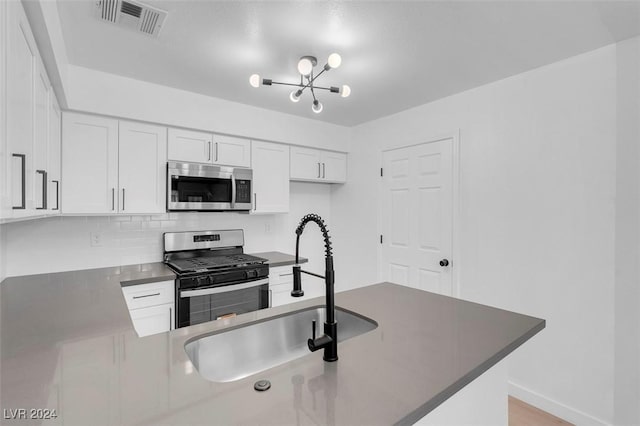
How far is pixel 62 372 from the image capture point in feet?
3.14

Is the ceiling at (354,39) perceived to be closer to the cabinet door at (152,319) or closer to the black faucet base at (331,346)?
the black faucet base at (331,346)

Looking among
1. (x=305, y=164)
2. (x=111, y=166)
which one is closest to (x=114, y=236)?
(x=111, y=166)

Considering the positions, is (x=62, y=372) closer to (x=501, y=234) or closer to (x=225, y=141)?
(x=225, y=141)

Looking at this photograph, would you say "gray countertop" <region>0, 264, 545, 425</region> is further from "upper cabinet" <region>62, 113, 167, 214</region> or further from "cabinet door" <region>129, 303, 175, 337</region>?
"upper cabinet" <region>62, 113, 167, 214</region>

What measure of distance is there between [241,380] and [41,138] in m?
1.57

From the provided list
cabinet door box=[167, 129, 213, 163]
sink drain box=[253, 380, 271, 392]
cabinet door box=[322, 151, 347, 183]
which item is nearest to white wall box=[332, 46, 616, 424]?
cabinet door box=[322, 151, 347, 183]

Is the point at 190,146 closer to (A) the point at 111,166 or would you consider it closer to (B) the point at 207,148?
(B) the point at 207,148

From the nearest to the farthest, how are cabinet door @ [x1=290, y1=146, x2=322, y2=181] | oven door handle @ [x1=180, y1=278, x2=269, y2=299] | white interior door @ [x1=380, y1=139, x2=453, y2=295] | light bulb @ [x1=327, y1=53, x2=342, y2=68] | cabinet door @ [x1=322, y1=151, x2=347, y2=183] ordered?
light bulb @ [x1=327, y1=53, x2=342, y2=68] < oven door handle @ [x1=180, y1=278, x2=269, y2=299] < white interior door @ [x1=380, y1=139, x2=453, y2=295] < cabinet door @ [x1=290, y1=146, x2=322, y2=181] < cabinet door @ [x1=322, y1=151, x2=347, y2=183]

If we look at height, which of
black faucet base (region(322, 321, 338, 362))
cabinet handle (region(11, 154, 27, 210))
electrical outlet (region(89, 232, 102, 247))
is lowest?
black faucet base (region(322, 321, 338, 362))

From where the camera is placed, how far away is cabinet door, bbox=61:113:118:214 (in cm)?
235

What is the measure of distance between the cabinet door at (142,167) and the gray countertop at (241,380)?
115cm

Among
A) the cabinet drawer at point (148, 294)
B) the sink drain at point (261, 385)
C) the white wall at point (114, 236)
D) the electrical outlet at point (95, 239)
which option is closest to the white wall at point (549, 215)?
the white wall at point (114, 236)

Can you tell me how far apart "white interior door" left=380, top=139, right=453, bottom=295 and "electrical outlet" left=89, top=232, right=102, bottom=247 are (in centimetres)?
270

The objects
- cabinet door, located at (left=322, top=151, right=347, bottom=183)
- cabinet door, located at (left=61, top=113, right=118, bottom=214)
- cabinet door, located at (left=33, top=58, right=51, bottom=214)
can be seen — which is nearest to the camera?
cabinet door, located at (left=33, top=58, right=51, bottom=214)
